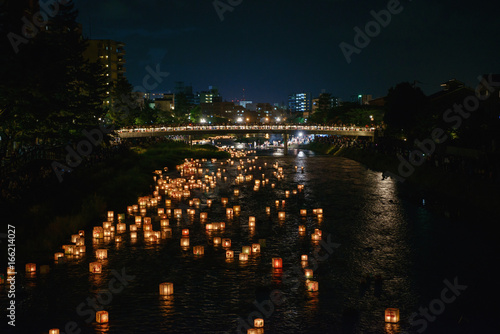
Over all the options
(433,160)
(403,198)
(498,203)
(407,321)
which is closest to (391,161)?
(433,160)

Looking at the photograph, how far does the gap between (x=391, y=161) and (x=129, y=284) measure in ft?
121

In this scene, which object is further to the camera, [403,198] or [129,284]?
[403,198]

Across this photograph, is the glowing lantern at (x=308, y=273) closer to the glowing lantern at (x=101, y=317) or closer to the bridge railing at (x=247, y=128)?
the glowing lantern at (x=101, y=317)

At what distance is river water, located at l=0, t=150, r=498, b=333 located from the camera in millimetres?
11664

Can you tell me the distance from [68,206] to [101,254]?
6.57 meters

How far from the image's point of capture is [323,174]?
154 ft

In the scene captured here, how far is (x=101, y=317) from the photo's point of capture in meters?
11.6

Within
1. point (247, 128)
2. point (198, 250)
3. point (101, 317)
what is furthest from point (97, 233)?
point (247, 128)

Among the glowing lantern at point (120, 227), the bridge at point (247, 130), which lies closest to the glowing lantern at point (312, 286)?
the glowing lantern at point (120, 227)

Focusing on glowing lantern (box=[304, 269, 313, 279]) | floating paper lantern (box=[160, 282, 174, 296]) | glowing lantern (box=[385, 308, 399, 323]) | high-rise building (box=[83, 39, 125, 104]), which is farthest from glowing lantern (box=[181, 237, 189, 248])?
high-rise building (box=[83, 39, 125, 104])

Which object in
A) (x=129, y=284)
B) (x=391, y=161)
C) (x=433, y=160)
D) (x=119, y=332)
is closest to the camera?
(x=119, y=332)

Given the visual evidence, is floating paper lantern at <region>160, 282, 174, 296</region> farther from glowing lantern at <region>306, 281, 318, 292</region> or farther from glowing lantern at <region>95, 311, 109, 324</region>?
glowing lantern at <region>306, 281, 318, 292</region>

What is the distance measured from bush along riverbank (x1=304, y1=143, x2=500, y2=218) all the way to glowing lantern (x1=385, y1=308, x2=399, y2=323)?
14.9m

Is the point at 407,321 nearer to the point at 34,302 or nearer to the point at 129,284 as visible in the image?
the point at 129,284
